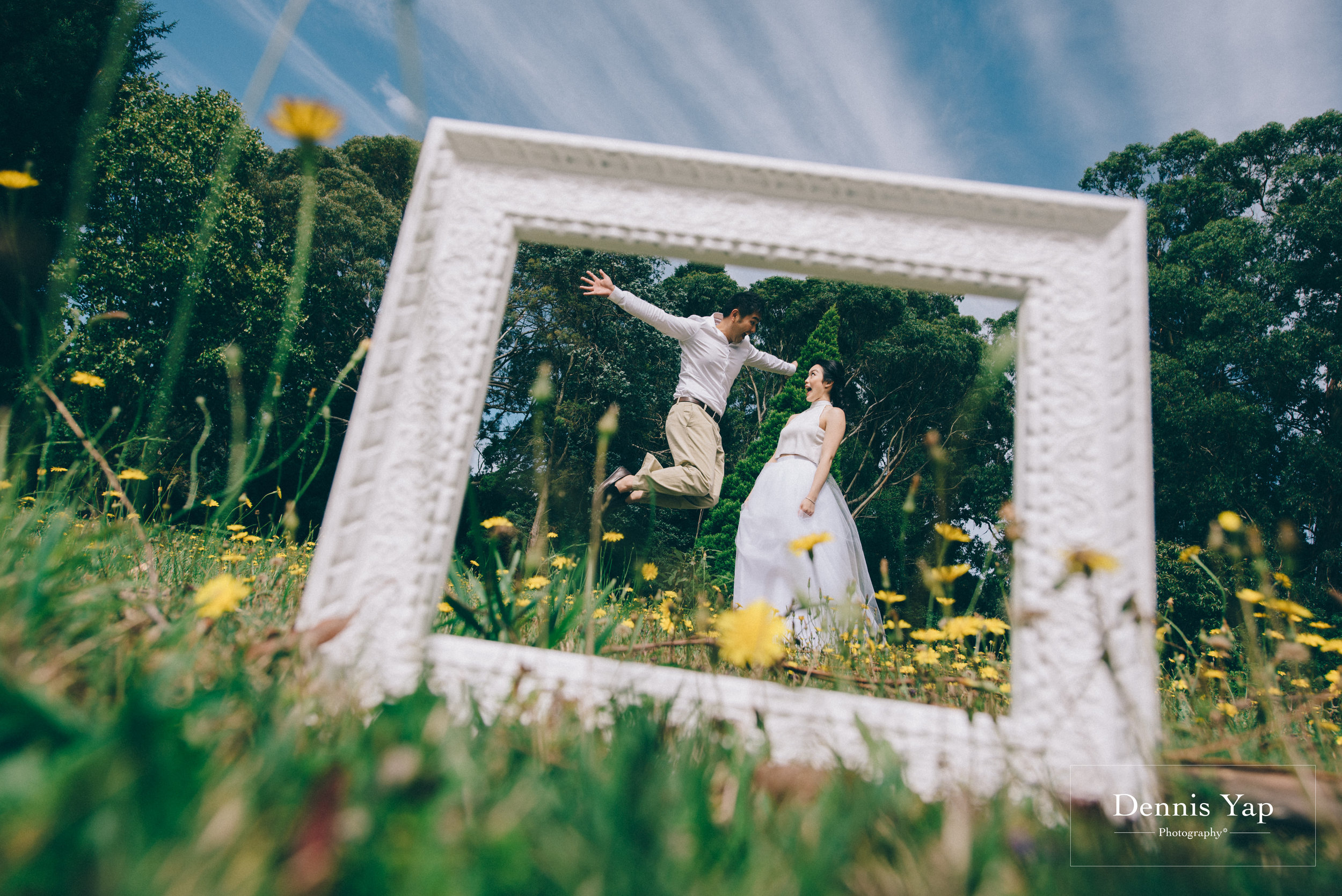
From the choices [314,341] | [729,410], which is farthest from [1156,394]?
[314,341]

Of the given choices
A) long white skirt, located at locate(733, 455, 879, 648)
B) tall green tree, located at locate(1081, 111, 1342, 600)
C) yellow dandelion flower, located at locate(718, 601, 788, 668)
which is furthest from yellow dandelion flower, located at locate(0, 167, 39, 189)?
tall green tree, located at locate(1081, 111, 1342, 600)

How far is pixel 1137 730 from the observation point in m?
0.83

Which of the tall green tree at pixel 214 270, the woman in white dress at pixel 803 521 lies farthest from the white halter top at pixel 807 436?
the tall green tree at pixel 214 270

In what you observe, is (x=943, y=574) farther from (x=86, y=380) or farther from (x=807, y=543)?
(x=86, y=380)

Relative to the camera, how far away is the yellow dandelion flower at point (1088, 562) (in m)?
0.77

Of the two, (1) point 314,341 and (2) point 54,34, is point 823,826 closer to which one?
(2) point 54,34

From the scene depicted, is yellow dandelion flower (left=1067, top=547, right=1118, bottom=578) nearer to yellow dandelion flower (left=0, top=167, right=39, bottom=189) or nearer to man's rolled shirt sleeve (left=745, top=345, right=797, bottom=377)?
yellow dandelion flower (left=0, top=167, right=39, bottom=189)

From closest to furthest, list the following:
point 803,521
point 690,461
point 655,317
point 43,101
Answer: point 655,317
point 803,521
point 690,461
point 43,101

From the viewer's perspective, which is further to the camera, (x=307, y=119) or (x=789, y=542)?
(x=789, y=542)

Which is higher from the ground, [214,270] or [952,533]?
[214,270]

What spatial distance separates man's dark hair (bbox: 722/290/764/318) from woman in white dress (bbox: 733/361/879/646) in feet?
2.41

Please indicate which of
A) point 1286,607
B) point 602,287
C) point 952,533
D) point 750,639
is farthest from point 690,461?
point 750,639

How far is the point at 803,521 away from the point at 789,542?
0.22m

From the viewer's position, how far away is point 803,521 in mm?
4047
